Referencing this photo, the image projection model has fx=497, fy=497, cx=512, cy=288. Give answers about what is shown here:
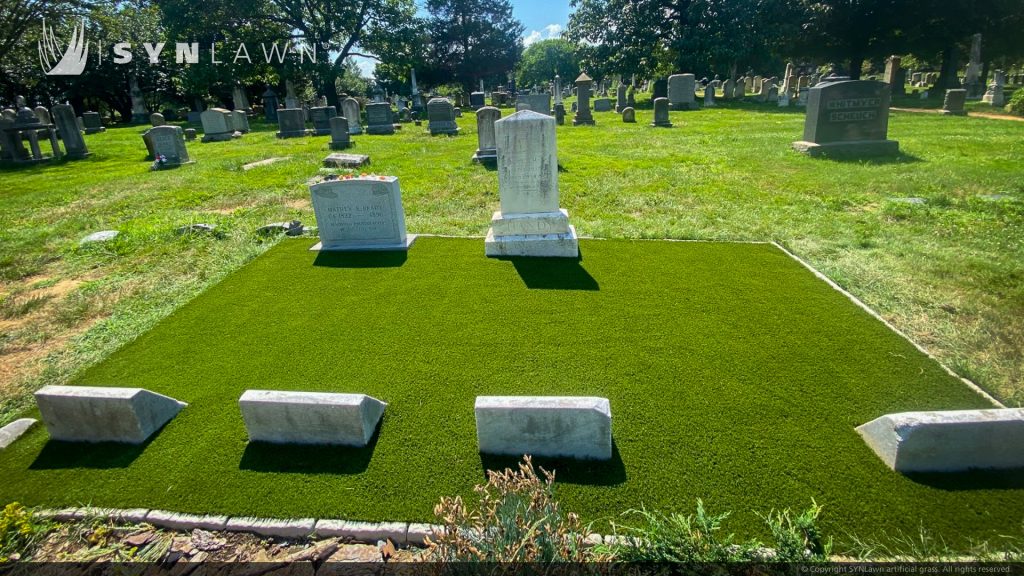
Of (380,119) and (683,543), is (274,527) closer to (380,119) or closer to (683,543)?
(683,543)

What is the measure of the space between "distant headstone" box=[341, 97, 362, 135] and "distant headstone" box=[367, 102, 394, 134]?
0.56m

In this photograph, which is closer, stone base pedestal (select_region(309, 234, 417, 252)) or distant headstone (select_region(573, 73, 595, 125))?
stone base pedestal (select_region(309, 234, 417, 252))

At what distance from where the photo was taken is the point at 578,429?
124 inches

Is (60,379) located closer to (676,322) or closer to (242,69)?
(676,322)

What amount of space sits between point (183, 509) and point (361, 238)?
16.0ft

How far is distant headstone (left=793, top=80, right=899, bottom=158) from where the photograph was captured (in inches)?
480

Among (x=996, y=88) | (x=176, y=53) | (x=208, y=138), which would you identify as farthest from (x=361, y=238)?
(x=176, y=53)

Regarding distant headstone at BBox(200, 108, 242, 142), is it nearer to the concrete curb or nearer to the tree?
the concrete curb

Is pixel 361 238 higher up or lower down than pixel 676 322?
higher up

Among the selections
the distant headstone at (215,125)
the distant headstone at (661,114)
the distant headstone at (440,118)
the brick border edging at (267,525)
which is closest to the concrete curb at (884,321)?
the brick border edging at (267,525)

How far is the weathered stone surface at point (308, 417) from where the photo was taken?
3.34 metres

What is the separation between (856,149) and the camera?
12430mm

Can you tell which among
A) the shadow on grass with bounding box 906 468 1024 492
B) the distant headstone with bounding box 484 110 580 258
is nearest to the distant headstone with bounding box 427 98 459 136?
the distant headstone with bounding box 484 110 580 258

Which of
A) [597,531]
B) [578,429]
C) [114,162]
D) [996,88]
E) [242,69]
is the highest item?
[242,69]
